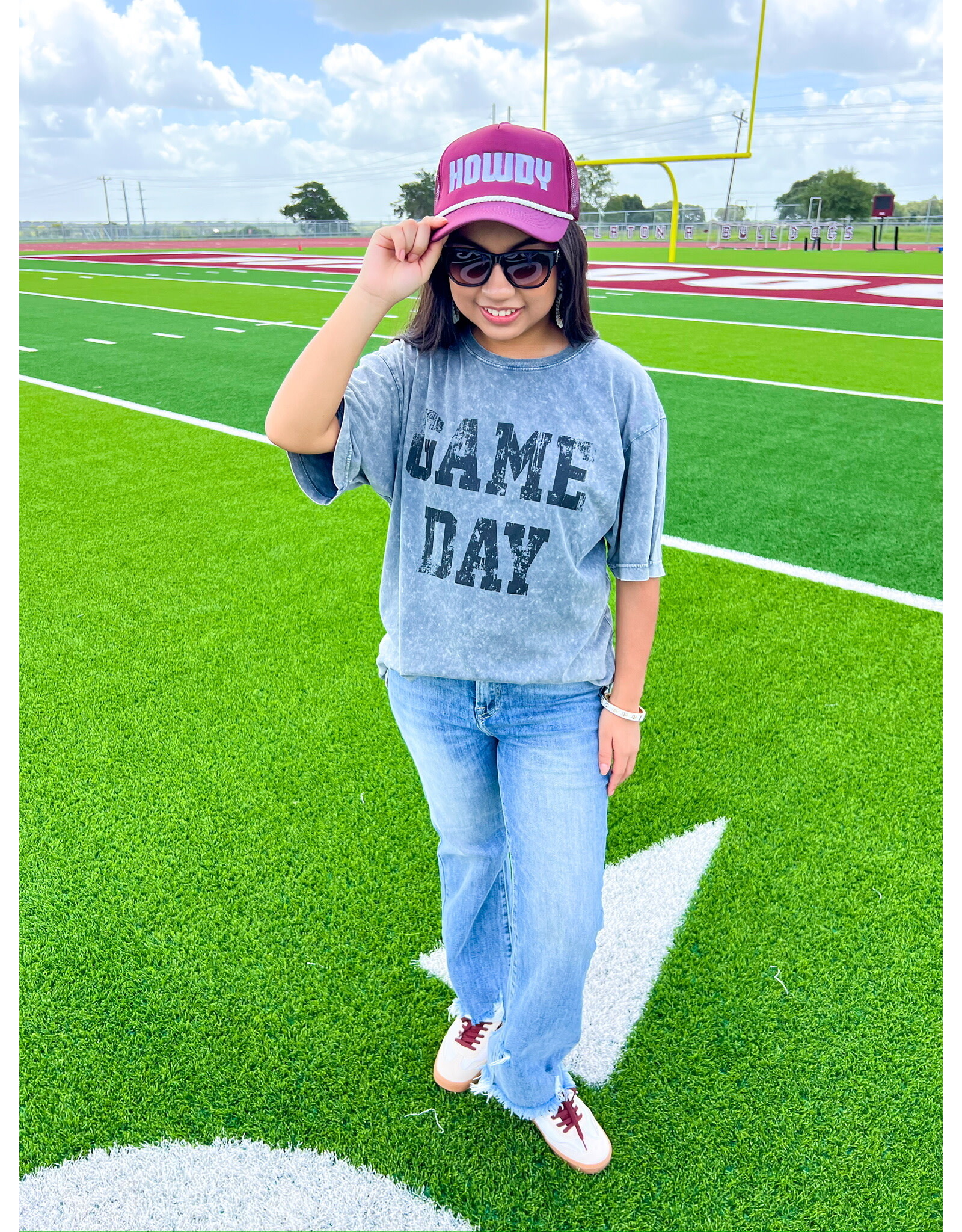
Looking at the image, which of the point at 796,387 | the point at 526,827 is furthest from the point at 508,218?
the point at 796,387

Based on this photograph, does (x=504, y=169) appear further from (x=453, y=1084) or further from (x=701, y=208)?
(x=701, y=208)

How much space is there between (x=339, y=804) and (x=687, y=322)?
13704mm

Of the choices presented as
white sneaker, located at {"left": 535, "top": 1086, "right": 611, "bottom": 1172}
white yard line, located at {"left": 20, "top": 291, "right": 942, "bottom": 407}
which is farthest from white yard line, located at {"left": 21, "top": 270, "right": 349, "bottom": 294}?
white sneaker, located at {"left": 535, "top": 1086, "right": 611, "bottom": 1172}

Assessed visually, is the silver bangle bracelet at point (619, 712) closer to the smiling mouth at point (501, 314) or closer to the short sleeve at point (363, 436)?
the short sleeve at point (363, 436)

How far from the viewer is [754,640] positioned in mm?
4238

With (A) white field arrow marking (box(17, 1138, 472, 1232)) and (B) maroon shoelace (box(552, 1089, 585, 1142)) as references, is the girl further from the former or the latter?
(A) white field arrow marking (box(17, 1138, 472, 1232))

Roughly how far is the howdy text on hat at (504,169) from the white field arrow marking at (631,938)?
6.46 ft

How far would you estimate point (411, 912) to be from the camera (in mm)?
2707

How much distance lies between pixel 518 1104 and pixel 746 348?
12.0m

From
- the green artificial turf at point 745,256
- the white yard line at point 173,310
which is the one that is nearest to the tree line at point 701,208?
the green artificial turf at point 745,256

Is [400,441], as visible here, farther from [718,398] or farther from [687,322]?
[687,322]

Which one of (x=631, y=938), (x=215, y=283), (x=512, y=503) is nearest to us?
(x=512, y=503)

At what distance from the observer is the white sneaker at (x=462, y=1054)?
2176 millimetres
